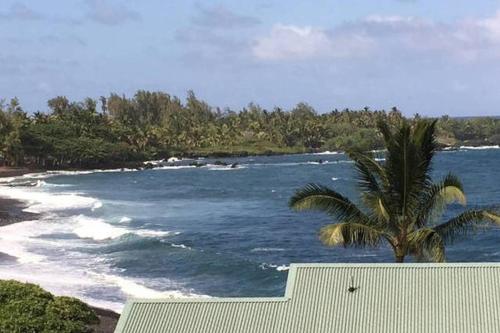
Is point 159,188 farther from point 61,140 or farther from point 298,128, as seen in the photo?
point 298,128

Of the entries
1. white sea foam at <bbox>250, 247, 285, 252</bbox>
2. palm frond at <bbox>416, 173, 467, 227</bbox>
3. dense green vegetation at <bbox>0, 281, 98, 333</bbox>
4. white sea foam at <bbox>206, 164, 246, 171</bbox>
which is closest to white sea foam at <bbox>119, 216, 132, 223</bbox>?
white sea foam at <bbox>250, 247, 285, 252</bbox>

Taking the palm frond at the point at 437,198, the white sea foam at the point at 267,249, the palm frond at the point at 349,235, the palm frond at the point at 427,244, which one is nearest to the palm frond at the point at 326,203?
the palm frond at the point at 349,235

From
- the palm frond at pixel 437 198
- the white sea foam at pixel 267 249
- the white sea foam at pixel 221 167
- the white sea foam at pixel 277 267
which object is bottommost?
the white sea foam at pixel 221 167

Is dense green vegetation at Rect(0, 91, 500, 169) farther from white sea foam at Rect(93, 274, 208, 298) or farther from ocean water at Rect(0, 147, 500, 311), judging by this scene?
white sea foam at Rect(93, 274, 208, 298)

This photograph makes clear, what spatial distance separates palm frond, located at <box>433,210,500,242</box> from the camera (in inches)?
669

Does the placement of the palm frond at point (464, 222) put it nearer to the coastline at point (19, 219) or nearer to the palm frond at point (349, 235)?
the palm frond at point (349, 235)

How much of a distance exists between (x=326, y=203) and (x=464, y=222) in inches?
134

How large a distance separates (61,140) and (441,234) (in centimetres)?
11927

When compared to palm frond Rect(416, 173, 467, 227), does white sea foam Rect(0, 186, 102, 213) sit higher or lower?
lower

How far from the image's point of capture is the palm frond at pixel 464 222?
55.7 feet

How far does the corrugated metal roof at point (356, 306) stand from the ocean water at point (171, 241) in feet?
19.1

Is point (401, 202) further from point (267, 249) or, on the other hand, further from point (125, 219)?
point (125, 219)

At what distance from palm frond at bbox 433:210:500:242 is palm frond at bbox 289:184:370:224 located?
6.29 feet

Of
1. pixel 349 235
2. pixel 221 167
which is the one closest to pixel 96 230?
pixel 349 235
